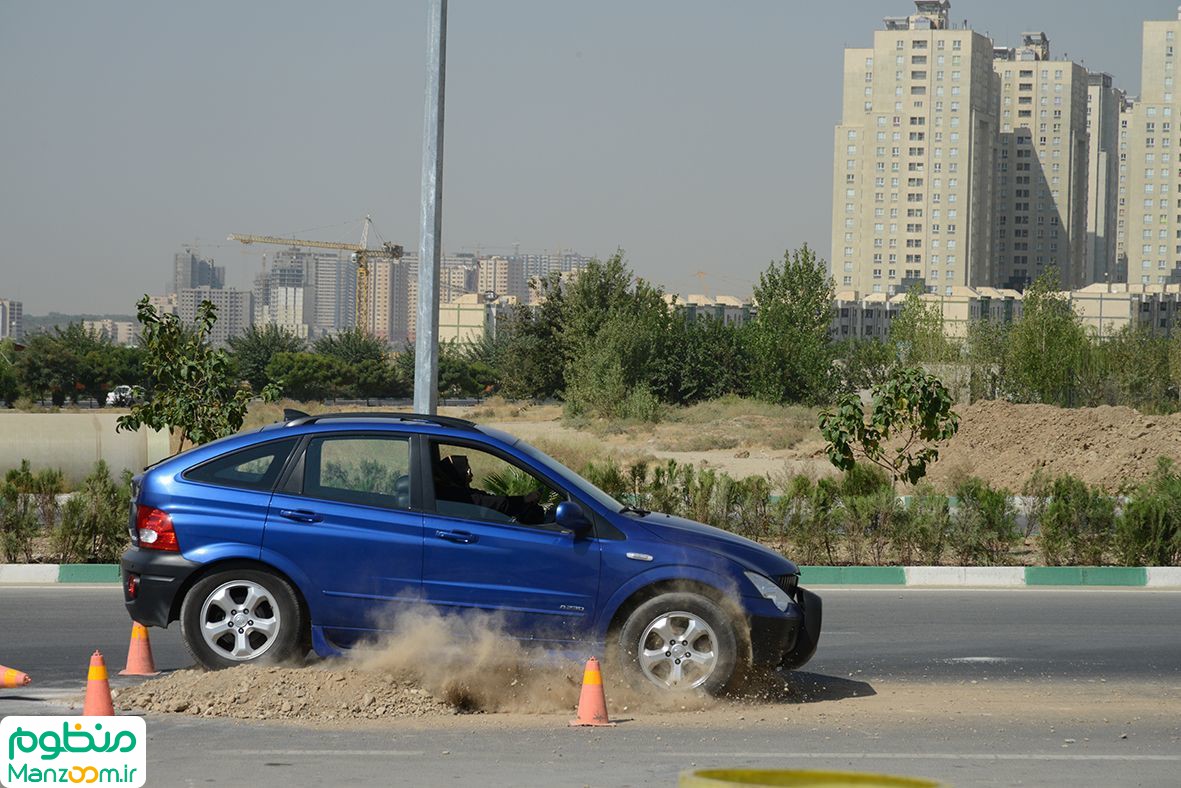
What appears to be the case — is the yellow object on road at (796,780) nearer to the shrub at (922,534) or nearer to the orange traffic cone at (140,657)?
the orange traffic cone at (140,657)

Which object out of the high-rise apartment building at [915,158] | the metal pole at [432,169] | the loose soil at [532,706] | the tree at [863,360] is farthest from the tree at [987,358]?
the high-rise apartment building at [915,158]

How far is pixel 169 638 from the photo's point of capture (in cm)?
949

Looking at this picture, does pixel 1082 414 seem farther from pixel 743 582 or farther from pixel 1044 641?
pixel 743 582

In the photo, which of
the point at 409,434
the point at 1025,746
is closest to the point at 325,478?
the point at 409,434

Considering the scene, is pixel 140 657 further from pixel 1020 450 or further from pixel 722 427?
pixel 722 427

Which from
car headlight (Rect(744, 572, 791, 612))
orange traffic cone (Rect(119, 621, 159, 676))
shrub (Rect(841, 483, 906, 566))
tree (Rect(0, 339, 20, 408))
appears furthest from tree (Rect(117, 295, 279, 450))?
tree (Rect(0, 339, 20, 408))

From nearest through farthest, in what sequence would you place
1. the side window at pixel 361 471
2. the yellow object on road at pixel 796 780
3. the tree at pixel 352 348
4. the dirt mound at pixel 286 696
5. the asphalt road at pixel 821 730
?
the yellow object on road at pixel 796 780, the asphalt road at pixel 821 730, the dirt mound at pixel 286 696, the side window at pixel 361 471, the tree at pixel 352 348

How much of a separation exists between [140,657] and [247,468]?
56.0 inches

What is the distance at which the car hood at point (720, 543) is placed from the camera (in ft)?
24.7

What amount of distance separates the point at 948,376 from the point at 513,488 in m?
55.9

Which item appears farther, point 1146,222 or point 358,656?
point 1146,222

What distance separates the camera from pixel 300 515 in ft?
25.1

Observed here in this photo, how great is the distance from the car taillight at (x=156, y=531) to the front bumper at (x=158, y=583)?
4 cm

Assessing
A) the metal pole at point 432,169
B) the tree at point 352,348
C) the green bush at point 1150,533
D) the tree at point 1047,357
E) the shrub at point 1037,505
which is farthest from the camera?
the tree at point 352,348
